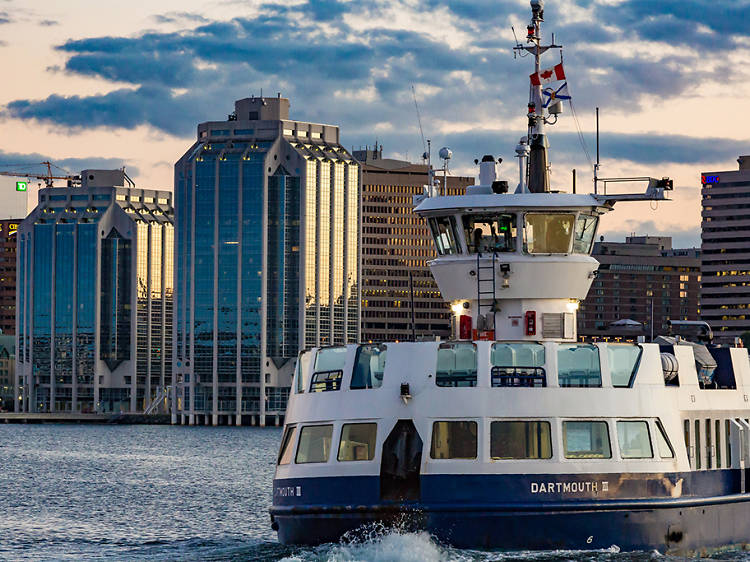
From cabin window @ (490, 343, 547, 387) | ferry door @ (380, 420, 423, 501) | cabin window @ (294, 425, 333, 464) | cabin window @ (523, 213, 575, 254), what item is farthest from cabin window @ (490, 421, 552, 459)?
cabin window @ (523, 213, 575, 254)

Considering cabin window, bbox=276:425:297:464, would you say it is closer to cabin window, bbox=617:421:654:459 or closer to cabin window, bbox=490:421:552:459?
cabin window, bbox=490:421:552:459

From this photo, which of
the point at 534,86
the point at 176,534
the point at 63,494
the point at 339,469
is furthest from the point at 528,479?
the point at 63,494

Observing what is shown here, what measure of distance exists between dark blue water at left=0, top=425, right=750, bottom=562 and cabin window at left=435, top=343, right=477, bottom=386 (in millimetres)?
2947

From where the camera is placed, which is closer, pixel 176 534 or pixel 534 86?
pixel 534 86

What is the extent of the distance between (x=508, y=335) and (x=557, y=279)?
1581 mm

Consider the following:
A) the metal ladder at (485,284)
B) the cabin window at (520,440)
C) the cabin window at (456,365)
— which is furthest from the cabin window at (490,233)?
the cabin window at (520,440)

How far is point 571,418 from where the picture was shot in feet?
94.5

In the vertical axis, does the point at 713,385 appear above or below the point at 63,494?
above

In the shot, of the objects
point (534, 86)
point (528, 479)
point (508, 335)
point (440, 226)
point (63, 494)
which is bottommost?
point (63, 494)

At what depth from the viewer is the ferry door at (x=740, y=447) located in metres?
33.1

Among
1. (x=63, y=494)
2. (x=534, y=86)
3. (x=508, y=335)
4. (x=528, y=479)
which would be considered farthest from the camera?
(x=63, y=494)

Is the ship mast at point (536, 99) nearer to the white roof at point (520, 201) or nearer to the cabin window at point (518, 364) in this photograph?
the white roof at point (520, 201)

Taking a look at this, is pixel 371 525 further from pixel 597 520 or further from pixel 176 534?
pixel 176 534

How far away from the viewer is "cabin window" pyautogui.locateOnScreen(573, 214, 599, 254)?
110 ft
